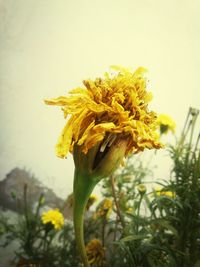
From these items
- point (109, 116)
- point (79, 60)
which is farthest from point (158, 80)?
point (109, 116)

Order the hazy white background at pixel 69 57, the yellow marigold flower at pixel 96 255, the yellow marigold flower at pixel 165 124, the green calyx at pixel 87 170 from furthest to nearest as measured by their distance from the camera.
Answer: the hazy white background at pixel 69 57
the yellow marigold flower at pixel 165 124
the yellow marigold flower at pixel 96 255
the green calyx at pixel 87 170

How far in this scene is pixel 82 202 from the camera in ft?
1.40

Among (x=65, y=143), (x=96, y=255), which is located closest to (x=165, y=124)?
(x=96, y=255)

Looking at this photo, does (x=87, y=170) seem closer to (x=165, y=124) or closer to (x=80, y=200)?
(x=80, y=200)

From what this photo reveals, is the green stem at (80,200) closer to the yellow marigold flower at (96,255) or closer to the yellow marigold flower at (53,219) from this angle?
the yellow marigold flower at (96,255)

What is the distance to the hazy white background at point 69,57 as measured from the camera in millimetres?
1146

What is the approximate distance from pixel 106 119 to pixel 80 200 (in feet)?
0.39

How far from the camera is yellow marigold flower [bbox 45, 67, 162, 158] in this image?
1.37 feet

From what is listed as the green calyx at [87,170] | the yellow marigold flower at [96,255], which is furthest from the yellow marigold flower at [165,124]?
the green calyx at [87,170]

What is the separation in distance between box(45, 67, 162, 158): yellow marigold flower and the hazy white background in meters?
0.69

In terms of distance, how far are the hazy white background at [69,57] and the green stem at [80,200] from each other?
0.76 m

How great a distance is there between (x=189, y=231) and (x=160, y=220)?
0.20 ft

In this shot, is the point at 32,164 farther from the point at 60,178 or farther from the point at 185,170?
the point at 185,170

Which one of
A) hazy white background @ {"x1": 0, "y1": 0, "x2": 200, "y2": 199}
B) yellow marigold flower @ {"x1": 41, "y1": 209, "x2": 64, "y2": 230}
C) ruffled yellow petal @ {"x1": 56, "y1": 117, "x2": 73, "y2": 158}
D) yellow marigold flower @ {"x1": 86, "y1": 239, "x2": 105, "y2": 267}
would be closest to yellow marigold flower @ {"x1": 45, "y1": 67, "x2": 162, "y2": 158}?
ruffled yellow petal @ {"x1": 56, "y1": 117, "x2": 73, "y2": 158}
